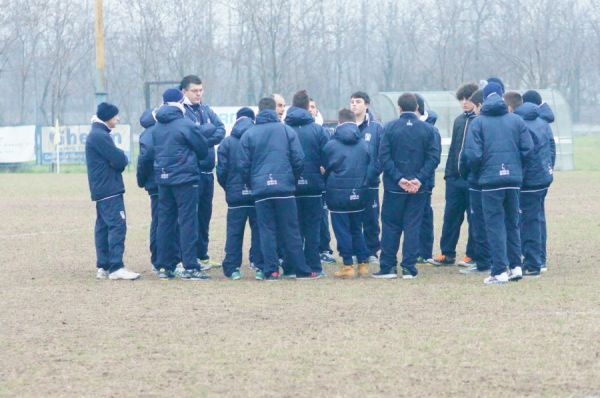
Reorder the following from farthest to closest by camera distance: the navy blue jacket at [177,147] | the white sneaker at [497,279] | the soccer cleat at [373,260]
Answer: the soccer cleat at [373,260] < the navy blue jacket at [177,147] < the white sneaker at [497,279]

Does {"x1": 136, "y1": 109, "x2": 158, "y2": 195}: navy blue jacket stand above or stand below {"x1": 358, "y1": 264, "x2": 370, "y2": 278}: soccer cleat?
above

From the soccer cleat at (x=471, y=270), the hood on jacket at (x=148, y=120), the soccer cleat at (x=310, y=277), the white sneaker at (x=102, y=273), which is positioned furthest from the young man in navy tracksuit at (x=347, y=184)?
the white sneaker at (x=102, y=273)

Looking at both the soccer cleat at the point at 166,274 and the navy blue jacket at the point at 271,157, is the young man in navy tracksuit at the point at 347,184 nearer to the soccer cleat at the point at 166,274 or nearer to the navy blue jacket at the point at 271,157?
the navy blue jacket at the point at 271,157

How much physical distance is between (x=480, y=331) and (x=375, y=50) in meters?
55.7

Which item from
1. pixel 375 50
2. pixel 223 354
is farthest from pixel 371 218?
pixel 375 50

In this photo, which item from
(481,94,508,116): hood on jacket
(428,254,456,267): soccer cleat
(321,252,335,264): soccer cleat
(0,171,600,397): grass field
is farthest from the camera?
(321,252,335,264): soccer cleat

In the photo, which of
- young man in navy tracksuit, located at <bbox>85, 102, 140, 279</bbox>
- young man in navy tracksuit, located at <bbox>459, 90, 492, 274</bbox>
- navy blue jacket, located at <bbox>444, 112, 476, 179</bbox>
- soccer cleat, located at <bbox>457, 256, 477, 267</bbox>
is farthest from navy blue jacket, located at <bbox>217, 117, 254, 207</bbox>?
soccer cleat, located at <bbox>457, 256, 477, 267</bbox>

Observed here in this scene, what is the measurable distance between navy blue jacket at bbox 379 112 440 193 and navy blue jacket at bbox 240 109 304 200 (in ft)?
3.04

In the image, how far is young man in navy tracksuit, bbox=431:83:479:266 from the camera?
1352 centimetres

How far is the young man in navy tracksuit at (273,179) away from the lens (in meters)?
12.7

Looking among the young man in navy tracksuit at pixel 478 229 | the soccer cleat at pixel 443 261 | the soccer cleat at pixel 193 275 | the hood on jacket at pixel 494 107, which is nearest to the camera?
the hood on jacket at pixel 494 107

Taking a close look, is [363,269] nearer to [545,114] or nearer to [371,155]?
[371,155]

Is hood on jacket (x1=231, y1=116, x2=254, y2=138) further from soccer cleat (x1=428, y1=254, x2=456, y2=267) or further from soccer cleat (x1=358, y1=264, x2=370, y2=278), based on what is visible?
soccer cleat (x1=428, y1=254, x2=456, y2=267)

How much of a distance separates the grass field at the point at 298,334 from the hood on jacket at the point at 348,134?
4.99 feet
